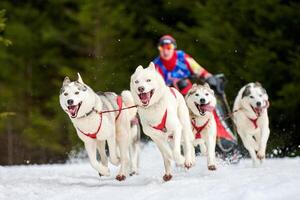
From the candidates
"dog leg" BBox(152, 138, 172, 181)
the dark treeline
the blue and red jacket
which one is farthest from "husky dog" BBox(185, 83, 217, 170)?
the dark treeline

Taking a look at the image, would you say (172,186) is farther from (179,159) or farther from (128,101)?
(128,101)

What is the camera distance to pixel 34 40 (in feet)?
85.9

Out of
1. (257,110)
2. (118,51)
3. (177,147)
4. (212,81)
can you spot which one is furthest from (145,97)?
(118,51)

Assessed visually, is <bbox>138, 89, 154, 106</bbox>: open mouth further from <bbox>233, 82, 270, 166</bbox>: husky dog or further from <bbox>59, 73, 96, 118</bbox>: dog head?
<bbox>233, 82, 270, 166</bbox>: husky dog

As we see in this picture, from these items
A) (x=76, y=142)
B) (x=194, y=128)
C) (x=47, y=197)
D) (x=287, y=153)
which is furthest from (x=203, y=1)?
(x=47, y=197)

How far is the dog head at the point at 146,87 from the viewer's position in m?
8.40

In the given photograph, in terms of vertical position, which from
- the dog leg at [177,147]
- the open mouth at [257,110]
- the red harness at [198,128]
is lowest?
the dog leg at [177,147]

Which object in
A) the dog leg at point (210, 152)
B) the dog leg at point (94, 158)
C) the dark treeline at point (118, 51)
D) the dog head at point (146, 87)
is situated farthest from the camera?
the dark treeline at point (118, 51)

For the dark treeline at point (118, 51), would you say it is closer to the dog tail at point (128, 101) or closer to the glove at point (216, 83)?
the glove at point (216, 83)

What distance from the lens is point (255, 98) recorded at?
33.3ft

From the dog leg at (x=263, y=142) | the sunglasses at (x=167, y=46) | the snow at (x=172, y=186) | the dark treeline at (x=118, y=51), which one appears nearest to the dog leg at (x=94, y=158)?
the snow at (x=172, y=186)

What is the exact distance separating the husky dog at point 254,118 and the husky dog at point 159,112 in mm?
1627

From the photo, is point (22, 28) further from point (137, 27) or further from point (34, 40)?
point (137, 27)

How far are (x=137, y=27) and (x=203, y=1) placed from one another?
2640mm
